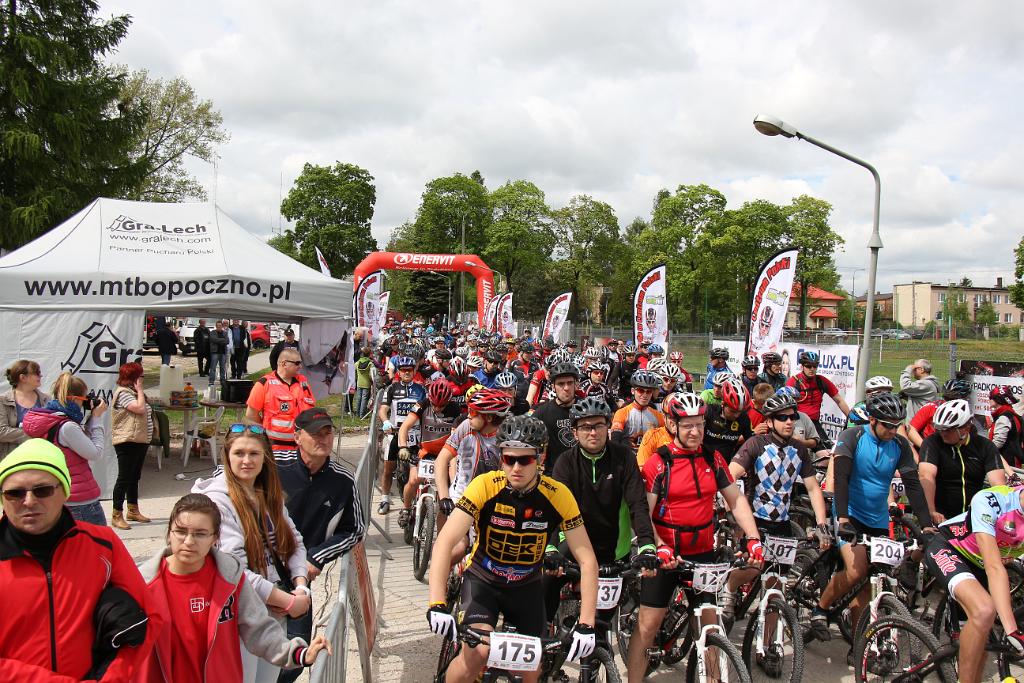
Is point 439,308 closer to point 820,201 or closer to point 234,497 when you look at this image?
point 820,201

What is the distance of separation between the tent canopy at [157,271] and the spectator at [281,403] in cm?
253

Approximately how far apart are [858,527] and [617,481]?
2.16 m

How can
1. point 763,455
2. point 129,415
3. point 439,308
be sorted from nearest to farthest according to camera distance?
point 763,455, point 129,415, point 439,308

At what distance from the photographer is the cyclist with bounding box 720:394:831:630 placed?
16.9 feet

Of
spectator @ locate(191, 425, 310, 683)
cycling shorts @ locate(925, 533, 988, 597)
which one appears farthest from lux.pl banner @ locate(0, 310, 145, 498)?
cycling shorts @ locate(925, 533, 988, 597)

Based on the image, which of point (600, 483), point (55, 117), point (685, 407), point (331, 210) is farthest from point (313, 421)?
point (331, 210)

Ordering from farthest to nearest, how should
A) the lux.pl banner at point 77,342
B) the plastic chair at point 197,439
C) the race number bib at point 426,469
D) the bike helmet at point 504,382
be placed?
the plastic chair at point 197,439, the lux.pl banner at point 77,342, the bike helmet at point 504,382, the race number bib at point 426,469

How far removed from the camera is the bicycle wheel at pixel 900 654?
13.9ft

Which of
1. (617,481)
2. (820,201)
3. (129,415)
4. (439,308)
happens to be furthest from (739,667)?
(439,308)

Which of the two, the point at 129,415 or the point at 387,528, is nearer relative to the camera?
the point at 129,415

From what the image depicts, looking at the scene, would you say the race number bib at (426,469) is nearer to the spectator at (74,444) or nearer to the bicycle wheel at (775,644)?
the spectator at (74,444)

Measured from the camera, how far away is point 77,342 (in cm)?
890

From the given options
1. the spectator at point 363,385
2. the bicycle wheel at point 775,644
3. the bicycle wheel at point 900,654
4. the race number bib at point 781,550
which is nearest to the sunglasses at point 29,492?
the bicycle wheel at point 775,644

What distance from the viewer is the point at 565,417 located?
6.62 m
